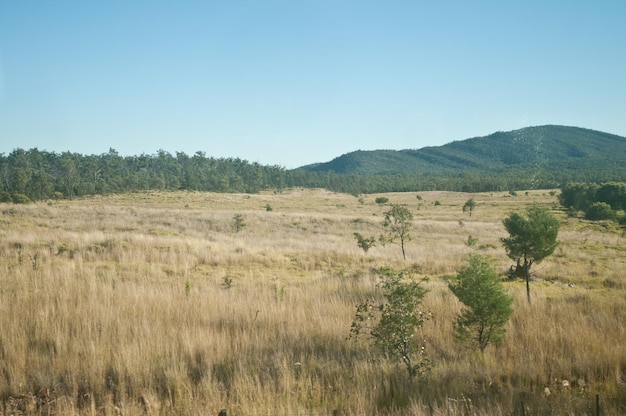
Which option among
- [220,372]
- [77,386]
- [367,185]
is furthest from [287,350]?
[367,185]

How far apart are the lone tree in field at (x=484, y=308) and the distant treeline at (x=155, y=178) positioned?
69484 millimetres

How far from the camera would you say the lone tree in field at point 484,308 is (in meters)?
5.75

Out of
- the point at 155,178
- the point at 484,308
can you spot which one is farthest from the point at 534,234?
the point at 155,178

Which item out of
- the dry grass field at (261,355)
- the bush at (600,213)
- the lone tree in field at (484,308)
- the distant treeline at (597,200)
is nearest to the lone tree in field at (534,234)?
the dry grass field at (261,355)

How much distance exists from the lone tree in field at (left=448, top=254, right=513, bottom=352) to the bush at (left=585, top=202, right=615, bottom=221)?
186 ft

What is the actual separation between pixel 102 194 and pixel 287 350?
303ft

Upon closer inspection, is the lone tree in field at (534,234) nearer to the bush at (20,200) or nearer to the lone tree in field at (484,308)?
the lone tree in field at (484,308)

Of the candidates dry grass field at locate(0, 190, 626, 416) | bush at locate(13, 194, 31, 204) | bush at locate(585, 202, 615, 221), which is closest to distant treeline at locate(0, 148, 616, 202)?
bush at locate(13, 194, 31, 204)

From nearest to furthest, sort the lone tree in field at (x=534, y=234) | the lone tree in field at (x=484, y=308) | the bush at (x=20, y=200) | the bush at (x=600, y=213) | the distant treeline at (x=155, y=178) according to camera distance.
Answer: the lone tree in field at (x=484, y=308) < the lone tree in field at (x=534, y=234) < the bush at (x=600, y=213) < the bush at (x=20, y=200) < the distant treeline at (x=155, y=178)

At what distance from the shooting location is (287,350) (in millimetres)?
5496

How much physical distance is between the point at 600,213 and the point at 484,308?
57.5 m

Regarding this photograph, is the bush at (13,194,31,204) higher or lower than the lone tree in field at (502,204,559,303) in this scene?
higher

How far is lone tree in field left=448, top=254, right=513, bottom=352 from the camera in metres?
5.75

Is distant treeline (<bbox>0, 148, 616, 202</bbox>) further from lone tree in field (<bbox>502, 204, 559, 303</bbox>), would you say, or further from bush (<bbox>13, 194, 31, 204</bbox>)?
lone tree in field (<bbox>502, 204, 559, 303</bbox>)
